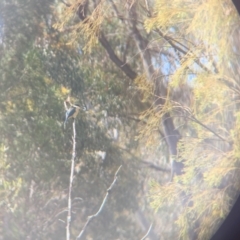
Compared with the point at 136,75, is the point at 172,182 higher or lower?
lower

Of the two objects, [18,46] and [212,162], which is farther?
[212,162]

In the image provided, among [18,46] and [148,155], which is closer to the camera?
A: [18,46]

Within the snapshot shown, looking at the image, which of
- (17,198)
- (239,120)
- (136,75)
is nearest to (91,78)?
(136,75)

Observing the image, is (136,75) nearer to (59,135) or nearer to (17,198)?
(59,135)

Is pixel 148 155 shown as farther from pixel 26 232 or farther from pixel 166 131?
pixel 26 232

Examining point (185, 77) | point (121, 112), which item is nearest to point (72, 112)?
point (121, 112)

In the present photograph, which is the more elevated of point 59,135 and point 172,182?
point 59,135

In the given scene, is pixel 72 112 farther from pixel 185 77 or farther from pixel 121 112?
pixel 185 77

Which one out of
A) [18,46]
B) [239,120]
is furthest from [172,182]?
[18,46]

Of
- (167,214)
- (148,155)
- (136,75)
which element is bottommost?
(167,214)
